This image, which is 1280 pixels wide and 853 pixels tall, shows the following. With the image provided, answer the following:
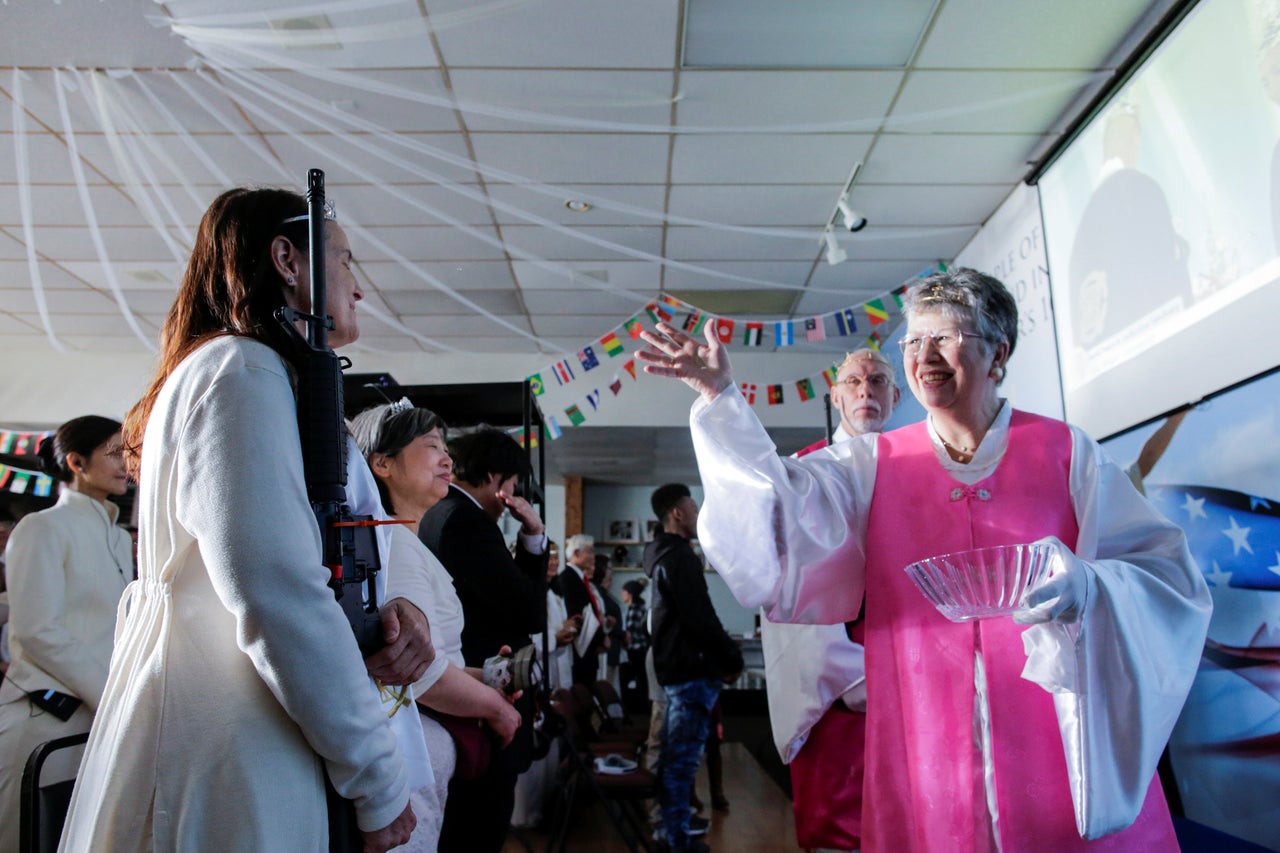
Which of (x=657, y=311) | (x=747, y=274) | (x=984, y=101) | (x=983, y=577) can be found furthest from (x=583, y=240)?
(x=983, y=577)

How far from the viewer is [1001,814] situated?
1277 millimetres

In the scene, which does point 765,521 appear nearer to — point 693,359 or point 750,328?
point 693,359

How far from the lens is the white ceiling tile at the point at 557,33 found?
10.2 feet

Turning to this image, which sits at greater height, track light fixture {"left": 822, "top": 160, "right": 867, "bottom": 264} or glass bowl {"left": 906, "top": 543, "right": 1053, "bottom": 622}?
track light fixture {"left": 822, "top": 160, "right": 867, "bottom": 264}

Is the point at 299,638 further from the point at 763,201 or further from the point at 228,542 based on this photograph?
the point at 763,201

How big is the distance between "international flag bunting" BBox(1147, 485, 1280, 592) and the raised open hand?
1599 mm

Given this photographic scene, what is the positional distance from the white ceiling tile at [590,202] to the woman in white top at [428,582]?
2.62 metres

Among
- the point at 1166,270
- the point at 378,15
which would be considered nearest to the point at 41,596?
the point at 378,15

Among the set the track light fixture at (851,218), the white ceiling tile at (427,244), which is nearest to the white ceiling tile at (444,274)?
the white ceiling tile at (427,244)

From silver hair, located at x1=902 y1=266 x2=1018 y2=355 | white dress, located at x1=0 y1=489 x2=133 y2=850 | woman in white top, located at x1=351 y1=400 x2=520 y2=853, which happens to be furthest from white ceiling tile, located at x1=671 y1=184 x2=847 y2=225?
white dress, located at x1=0 y1=489 x2=133 y2=850

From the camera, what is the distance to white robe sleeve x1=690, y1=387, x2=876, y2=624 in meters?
1.41

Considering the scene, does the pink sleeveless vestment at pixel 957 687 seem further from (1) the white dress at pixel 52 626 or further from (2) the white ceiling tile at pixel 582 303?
(2) the white ceiling tile at pixel 582 303

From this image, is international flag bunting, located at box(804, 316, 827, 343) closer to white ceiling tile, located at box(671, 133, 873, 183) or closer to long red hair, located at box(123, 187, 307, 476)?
white ceiling tile, located at box(671, 133, 873, 183)

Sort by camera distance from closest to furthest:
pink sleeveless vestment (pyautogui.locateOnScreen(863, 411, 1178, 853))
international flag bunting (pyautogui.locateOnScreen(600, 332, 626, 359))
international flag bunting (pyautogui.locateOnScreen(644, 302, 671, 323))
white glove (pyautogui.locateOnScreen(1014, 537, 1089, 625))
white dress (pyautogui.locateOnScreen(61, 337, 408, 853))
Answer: white dress (pyautogui.locateOnScreen(61, 337, 408, 853))
white glove (pyautogui.locateOnScreen(1014, 537, 1089, 625))
pink sleeveless vestment (pyautogui.locateOnScreen(863, 411, 1178, 853))
international flag bunting (pyautogui.locateOnScreen(600, 332, 626, 359))
international flag bunting (pyautogui.locateOnScreen(644, 302, 671, 323))
